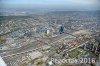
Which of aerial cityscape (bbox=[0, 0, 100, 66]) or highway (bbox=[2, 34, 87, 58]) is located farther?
highway (bbox=[2, 34, 87, 58])

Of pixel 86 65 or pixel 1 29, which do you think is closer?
pixel 86 65

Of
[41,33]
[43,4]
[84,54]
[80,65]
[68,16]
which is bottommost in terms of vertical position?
[80,65]

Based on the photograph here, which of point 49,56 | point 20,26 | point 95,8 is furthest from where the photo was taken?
point 20,26

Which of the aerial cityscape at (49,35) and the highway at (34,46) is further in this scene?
the highway at (34,46)

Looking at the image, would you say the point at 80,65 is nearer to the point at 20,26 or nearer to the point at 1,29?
the point at 20,26

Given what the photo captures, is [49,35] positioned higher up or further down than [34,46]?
higher up

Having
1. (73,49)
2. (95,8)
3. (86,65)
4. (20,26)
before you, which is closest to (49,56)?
(73,49)

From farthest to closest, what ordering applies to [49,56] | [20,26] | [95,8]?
[20,26], [49,56], [95,8]

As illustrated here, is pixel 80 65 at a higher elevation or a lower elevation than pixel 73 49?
lower
